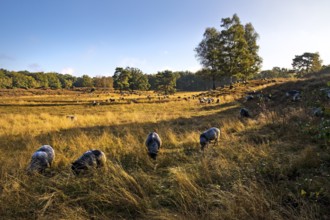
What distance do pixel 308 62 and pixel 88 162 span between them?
64019 millimetres

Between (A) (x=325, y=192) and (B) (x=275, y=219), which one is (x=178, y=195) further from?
(A) (x=325, y=192)

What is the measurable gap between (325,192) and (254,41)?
45338 mm

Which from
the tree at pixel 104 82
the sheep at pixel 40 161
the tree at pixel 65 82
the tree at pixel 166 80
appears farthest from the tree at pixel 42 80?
the sheep at pixel 40 161

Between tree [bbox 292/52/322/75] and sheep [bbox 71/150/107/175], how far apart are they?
204ft

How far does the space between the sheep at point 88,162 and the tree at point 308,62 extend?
62224 mm

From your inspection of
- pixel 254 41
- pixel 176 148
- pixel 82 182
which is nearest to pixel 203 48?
pixel 254 41

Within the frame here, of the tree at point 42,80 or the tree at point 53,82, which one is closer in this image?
the tree at point 53,82

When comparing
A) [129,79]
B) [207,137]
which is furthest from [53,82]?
[207,137]

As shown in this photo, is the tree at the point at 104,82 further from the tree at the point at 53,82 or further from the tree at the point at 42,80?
the tree at the point at 42,80

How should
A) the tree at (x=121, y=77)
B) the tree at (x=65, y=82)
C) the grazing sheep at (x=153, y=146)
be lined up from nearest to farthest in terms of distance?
the grazing sheep at (x=153, y=146) < the tree at (x=121, y=77) < the tree at (x=65, y=82)

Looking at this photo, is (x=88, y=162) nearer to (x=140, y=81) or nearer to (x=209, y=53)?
(x=209, y=53)

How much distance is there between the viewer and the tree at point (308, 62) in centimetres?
5644

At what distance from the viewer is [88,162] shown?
488 centimetres

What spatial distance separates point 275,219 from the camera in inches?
109
